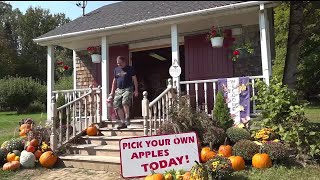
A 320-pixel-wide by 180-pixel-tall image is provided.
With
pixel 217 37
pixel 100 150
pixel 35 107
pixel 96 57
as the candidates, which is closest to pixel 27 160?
pixel 100 150

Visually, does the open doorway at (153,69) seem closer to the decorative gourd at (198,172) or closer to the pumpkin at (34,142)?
the pumpkin at (34,142)

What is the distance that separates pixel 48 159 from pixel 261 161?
375 cm

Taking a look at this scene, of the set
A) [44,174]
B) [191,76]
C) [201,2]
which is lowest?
[44,174]

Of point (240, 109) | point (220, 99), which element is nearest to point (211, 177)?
point (220, 99)

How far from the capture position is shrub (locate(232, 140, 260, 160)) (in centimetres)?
527

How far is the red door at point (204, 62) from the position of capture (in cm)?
829

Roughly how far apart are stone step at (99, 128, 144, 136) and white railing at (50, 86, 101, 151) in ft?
1.47

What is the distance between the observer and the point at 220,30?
7605mm

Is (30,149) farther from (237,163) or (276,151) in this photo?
(276,151)

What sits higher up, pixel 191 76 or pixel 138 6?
pixel 138 6

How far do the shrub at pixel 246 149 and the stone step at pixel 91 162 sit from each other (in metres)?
1.96

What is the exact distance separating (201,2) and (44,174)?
479cm

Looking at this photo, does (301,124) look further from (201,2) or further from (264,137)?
(201,2)

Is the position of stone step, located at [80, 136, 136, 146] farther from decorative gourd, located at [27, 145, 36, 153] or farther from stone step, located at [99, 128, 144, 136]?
decorative gourd, located at [27, 145, 36, 153]
